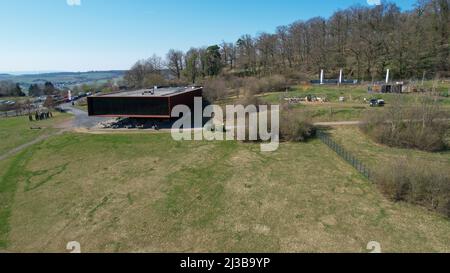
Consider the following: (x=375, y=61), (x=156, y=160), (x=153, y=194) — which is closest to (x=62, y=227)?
(x=153, y=194)

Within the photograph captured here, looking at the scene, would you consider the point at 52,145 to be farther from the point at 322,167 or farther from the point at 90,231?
the point at 322,167

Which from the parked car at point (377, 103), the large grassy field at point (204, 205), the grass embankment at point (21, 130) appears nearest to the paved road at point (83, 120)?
the grass embankment at point (21, 130)

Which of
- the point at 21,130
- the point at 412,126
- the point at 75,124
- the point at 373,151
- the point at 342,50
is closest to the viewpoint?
the point at 373,151

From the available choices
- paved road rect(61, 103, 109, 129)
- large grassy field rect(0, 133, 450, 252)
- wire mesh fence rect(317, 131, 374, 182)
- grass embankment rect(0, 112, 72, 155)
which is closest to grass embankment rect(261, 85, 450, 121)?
wire mesh fence rect(317, 131, 374, 182)

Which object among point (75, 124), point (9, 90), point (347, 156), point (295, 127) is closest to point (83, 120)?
point (75, 124)

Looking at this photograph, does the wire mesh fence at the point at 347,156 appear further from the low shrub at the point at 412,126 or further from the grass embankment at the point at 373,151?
the low shrub at the point at 412,126

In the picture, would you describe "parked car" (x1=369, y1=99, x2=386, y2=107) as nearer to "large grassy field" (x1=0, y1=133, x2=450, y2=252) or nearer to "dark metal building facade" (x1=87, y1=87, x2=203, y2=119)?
"large grassy field" (x1=0, y1=133, x2=450, y2=252)

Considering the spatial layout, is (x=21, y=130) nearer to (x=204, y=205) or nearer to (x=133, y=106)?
(x=133, y=106)
